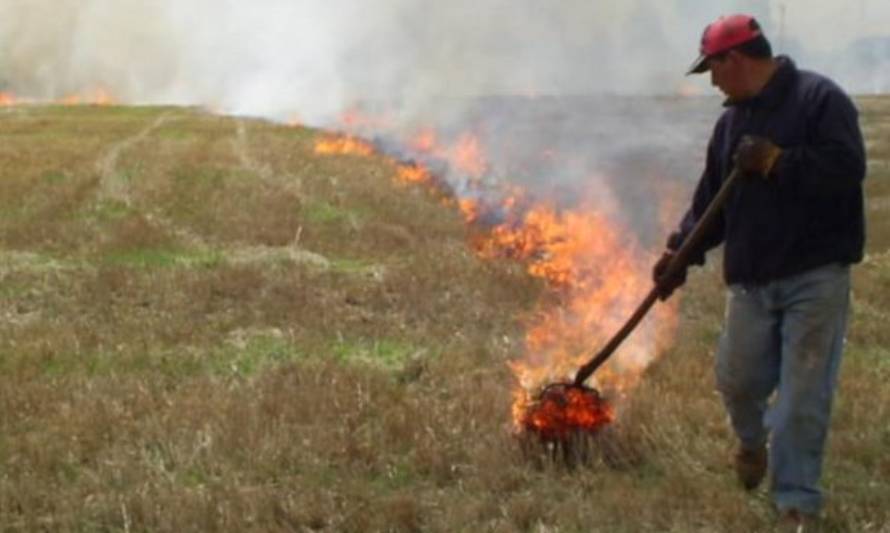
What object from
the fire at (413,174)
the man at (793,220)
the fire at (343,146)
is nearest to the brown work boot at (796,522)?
the man at (793,220)

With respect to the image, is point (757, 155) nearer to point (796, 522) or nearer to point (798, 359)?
point (798, 359)

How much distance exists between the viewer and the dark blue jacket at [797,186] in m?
4.80

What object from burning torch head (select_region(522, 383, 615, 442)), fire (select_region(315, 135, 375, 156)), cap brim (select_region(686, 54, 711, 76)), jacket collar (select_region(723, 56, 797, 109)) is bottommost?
burning torch head (select_region(522, 383, 615, 442))

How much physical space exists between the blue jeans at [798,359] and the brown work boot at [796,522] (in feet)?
0.10

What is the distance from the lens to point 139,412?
6.59 meters

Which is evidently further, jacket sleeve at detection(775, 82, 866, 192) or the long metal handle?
the long metal handle

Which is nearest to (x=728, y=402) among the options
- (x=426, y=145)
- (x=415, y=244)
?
(x=415, y=244)

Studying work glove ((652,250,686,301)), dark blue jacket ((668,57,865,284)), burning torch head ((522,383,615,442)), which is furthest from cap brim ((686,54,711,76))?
burning torch head ((522,383,615,442))

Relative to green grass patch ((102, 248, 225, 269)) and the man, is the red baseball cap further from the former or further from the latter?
green grass patch ((102, 248, 225, 269))

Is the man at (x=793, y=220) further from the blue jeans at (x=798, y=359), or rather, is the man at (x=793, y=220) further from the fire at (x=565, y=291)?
the fire at (x=565, y=291)

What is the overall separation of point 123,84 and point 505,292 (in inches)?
2440

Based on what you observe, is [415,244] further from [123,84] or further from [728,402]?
[123,84]

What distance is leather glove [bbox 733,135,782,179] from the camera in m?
4.86

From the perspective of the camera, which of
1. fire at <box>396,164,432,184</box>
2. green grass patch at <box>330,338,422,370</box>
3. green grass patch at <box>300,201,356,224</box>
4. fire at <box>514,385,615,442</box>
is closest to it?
fire at <box>514,385,615,442</box>
